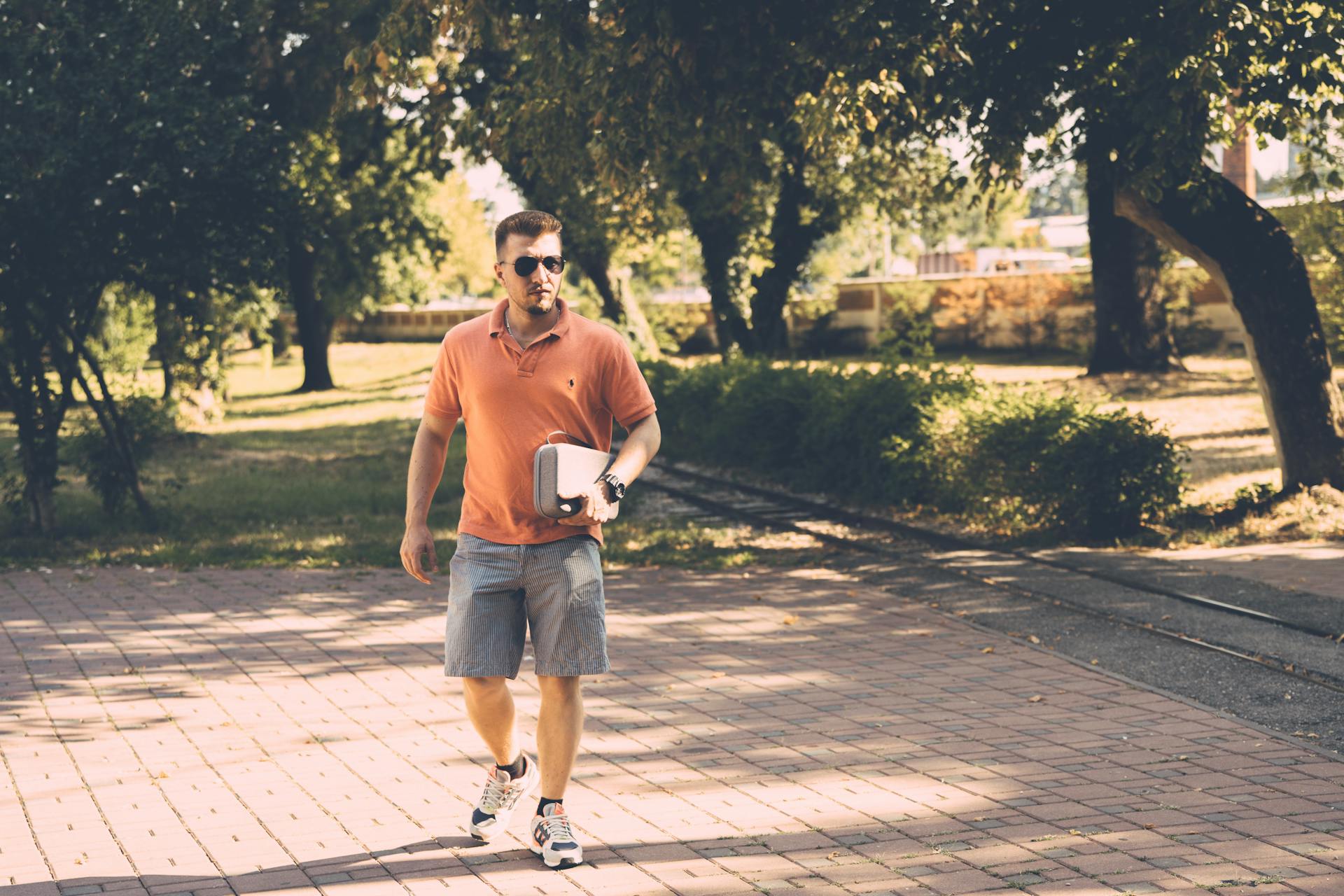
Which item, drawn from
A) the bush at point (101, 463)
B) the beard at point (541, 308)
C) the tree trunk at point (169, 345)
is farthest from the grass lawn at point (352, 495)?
the beard at point (541, 308)

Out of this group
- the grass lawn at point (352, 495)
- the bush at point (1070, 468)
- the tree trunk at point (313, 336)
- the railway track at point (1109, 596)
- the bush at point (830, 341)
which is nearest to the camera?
the railway track at point (1109, 596)

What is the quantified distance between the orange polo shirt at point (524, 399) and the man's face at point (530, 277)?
105 millimetres

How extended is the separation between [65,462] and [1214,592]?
1007 centimetres

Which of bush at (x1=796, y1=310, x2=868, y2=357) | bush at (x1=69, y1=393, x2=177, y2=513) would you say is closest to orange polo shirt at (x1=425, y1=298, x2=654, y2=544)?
bush at (x1=69, y1=393, x2=177, y2=513)

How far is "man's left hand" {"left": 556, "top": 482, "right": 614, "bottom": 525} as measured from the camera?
171 inches

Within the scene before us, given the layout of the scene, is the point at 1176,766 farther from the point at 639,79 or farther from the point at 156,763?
the point at 639,79

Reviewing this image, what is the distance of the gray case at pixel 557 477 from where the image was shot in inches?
169

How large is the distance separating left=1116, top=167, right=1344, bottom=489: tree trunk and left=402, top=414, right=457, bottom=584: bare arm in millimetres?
8506

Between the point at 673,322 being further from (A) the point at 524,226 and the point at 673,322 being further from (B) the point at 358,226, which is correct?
(A) the point at 524,226

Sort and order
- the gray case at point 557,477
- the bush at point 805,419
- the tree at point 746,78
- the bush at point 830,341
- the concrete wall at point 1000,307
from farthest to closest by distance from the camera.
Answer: the bush at point 830,341
the concrete wall at point 1000,307
the bush at point 805,419
the tree at point 746,78
the gray case at point 557,477

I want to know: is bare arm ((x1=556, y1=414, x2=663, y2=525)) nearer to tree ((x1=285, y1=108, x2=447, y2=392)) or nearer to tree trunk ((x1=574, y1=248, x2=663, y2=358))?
tree ((x1=285, y1=108, x2=447, y2=392))

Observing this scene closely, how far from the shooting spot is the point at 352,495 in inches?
659

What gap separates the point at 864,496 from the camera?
A: 47.3 ft

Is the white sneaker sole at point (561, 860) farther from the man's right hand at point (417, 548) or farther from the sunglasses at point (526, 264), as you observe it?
the sunglasses at point (526, 264)
